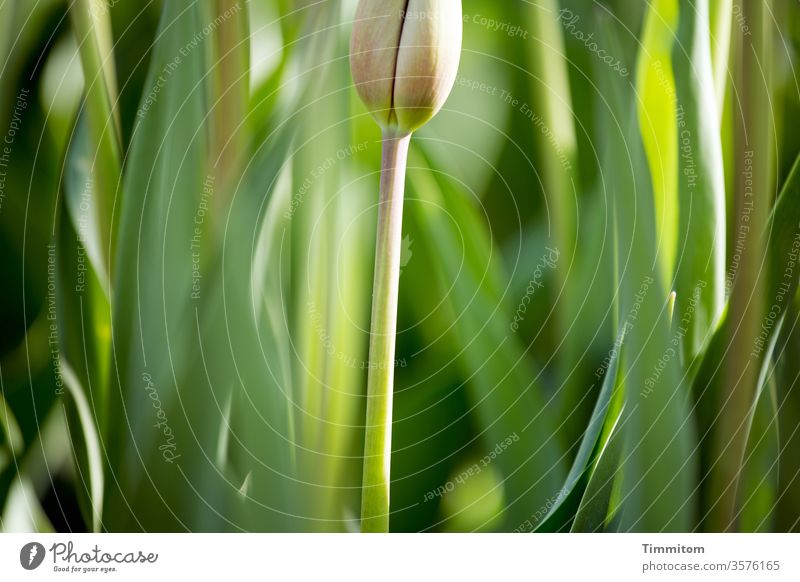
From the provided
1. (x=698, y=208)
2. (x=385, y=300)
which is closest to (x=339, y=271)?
(x=385, y=300)

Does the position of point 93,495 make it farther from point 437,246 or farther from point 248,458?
point 437,246

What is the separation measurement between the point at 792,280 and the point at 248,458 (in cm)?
31

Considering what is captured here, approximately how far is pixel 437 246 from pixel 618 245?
10 cm

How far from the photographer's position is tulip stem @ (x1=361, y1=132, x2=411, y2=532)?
1.02ft

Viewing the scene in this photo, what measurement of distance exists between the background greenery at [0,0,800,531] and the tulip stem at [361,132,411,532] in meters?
0.05

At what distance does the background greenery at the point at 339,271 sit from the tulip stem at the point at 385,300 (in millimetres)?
48

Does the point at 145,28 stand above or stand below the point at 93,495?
above

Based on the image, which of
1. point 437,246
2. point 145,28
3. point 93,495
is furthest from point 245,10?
point 93,495

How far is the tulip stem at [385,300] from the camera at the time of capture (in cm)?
31

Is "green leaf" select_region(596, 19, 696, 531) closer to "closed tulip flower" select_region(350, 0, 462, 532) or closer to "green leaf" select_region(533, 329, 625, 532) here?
"green leaf" select_region(533, 329, 625, 532)

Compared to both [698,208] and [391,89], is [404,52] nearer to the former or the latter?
[391,89]

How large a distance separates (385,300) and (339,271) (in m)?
0.08
